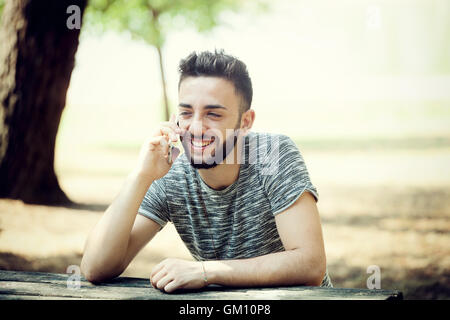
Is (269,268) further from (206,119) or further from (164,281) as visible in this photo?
(206,119)

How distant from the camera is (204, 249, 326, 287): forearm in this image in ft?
6.68

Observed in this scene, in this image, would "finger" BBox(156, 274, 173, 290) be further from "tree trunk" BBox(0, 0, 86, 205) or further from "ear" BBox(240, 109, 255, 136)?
"tree trunk" BBox(0, 0, 86, 205)

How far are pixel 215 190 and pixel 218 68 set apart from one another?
62 cm

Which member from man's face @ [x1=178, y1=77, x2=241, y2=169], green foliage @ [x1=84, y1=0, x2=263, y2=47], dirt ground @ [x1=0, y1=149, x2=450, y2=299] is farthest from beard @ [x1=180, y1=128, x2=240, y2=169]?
green foliage @ [x1=84, y1=0, x2=263, y2=47]

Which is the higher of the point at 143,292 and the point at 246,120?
the point at 246,120

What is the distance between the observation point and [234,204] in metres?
2.46

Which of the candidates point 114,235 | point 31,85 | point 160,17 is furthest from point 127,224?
point 160,17

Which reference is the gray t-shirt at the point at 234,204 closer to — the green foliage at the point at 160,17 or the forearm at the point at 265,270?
the forearm at the point at 265,270

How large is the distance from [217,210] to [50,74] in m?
4.85

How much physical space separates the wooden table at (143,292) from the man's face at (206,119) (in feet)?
2.21

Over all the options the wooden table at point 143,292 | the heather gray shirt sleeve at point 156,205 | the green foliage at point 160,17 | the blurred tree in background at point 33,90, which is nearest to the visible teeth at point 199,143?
the heather gray shirt sleeve at point 156,205

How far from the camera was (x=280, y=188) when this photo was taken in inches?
90.2

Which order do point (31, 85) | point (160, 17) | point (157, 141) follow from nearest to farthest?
point (157, 141) → point (31, 85) → point (160, 17)

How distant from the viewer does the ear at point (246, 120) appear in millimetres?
2692
